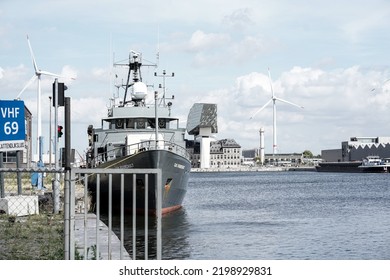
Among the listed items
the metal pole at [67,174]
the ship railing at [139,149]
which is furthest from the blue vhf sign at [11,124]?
the ship railing at [139,149]

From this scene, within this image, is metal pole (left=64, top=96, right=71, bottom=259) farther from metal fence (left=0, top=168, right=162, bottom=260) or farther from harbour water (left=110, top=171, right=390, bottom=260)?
harbour water (left=110, top=171, right=390, bottom=260)

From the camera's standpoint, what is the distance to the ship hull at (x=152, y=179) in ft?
123

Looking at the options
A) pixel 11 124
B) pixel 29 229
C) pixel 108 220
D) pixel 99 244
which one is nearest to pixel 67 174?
pixel 108 220

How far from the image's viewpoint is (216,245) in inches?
1081

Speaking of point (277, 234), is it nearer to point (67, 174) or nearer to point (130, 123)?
point (130, 123)

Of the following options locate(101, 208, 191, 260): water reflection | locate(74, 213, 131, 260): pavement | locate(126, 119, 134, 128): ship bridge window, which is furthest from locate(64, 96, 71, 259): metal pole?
locate(126, 119, 134, 128): ship bridge window

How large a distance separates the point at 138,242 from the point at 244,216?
18273mm

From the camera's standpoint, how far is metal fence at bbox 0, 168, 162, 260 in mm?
9750

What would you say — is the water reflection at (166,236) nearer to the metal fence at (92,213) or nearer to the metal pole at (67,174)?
the metal fence at (92,213)

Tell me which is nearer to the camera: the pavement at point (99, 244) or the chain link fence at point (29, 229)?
the pavement at point (99, 244)

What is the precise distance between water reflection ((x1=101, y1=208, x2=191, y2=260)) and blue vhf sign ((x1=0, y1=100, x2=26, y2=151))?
7683mm

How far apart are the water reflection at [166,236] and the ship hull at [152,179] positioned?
→ 859 millimetres
